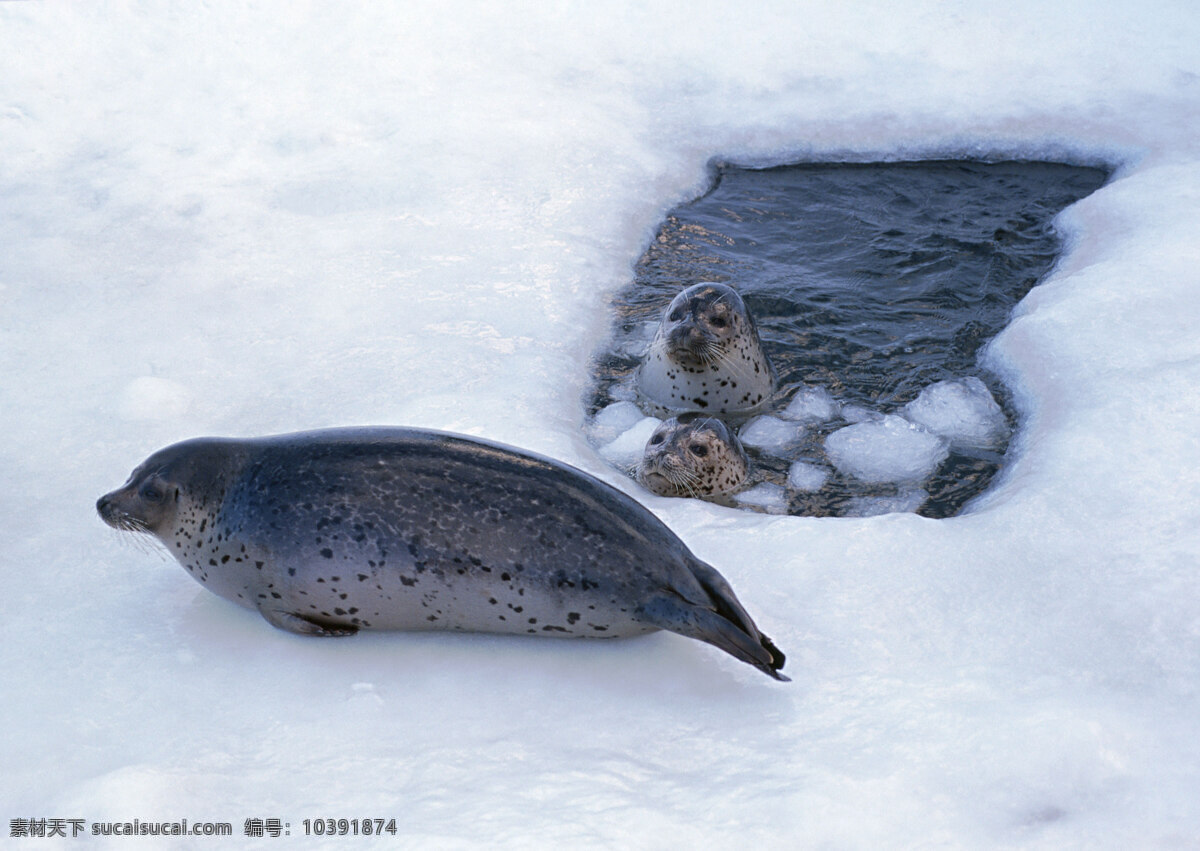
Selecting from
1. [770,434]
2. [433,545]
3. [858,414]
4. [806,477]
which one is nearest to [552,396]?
[770,434]

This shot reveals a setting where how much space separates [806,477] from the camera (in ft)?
13.3

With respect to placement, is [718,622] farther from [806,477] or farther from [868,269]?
[868,269]

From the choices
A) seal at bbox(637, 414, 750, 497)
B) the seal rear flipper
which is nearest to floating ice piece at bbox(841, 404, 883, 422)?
seal at bbox(637, 414, 750, 497)

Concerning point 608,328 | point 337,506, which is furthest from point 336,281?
point 337,506

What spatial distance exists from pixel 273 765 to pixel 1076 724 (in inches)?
73.3

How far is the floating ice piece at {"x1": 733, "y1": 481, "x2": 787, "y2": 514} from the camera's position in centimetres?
390

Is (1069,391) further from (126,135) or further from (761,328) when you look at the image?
(126,135)

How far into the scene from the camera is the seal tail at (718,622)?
2742 millimetres

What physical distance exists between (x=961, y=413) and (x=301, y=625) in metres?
2.60

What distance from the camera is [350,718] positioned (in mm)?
2723

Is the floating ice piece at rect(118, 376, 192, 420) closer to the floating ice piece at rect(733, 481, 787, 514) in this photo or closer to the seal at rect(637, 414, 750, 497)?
the seal at rect(637, 414, 750, 497)

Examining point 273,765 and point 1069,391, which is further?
point 1069,391

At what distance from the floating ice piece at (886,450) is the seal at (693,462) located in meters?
0.38

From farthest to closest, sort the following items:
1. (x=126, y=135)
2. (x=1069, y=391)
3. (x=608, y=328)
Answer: (x=126, y=135), (x=608, y=328), (x=1069, y=391)
